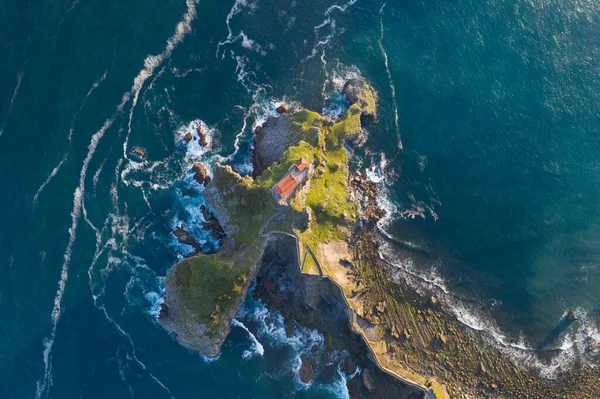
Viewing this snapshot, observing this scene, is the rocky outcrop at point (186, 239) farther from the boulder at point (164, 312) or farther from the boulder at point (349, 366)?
the boulder at point (349, 366)

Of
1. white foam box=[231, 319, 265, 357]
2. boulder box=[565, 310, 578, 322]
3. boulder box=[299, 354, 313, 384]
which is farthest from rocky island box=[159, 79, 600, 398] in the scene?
boulder box=[565, 310, 578, 322]

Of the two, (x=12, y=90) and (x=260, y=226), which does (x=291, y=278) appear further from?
(x=12, y=90)

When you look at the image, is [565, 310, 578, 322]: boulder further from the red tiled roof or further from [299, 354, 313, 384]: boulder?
the red tiled roof

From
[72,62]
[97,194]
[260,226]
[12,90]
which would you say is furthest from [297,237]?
[12,90]

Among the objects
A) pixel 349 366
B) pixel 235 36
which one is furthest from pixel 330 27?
pixel 349 366

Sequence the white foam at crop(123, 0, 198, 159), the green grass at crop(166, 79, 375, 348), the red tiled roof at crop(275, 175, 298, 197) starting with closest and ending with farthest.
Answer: the red tiled roof at crop(275, 175, 298, 197), the green grass at crop(166, 79, 375, 348), the white foam at crop(123, 0, 198, 159)
